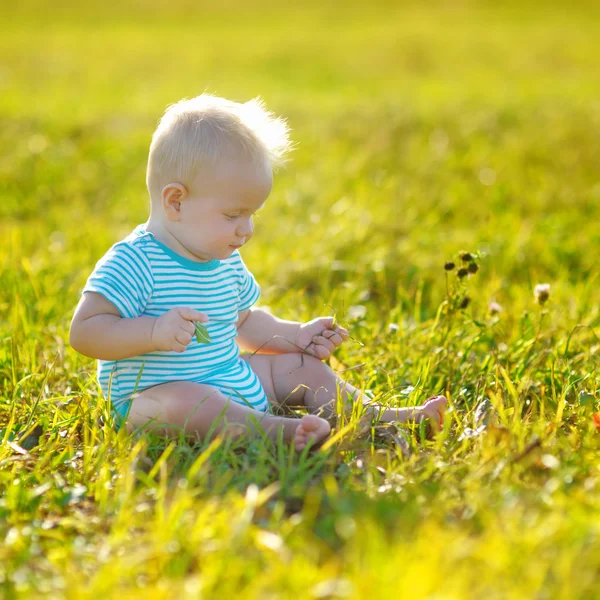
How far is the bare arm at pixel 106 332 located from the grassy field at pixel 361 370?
0.70 feet

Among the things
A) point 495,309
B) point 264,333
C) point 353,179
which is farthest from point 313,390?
point 353,179

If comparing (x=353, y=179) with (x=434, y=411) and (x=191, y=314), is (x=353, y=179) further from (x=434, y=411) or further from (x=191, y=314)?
(x=191, y=314)

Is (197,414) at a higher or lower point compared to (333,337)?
lower

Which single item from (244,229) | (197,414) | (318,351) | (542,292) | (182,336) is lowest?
(197,414)

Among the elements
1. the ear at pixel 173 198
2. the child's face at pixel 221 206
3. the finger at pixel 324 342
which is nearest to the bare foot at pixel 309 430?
the finger at pixel 324 342

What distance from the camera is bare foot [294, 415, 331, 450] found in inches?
88.2

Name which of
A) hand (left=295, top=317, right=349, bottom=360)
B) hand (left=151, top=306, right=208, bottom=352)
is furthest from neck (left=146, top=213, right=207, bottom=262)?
hand (left=295, top=317, right=349, bottom=360)

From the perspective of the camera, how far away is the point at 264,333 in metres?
2.82

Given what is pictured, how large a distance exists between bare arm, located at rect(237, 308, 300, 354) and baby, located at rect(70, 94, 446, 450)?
179mm

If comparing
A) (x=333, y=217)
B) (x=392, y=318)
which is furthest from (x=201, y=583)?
(x=333, y=217)

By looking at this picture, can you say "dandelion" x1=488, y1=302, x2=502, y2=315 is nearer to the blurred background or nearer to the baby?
the blurred background

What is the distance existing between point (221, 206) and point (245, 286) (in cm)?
40

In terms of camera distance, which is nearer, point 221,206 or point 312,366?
point 221,206

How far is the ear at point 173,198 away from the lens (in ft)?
7.87
